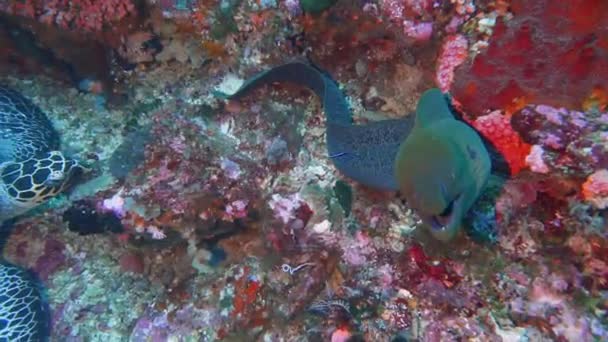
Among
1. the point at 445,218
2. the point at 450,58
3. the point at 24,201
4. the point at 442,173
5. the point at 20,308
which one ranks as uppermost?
the point at 450,58

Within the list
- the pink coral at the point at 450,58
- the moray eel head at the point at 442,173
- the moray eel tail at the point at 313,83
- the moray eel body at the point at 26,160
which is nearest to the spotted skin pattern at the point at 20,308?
the moray eel body at the point at 26,160

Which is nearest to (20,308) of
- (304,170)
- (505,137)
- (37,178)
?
(37,178)

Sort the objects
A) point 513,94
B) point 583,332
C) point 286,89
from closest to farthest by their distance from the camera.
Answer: point 583,332, point 513,94, point 286,89

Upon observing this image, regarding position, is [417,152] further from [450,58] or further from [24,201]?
[24,201]

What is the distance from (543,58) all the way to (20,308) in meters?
4.42

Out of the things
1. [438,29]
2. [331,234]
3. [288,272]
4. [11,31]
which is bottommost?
[288,272]

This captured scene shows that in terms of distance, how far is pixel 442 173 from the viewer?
1898mm

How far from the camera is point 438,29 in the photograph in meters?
3.04

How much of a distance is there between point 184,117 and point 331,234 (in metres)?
1.86

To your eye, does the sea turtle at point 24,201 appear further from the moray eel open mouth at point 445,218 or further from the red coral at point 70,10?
the moray eel open mouth at point 445,218

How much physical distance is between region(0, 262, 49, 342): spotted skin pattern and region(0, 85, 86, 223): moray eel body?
59 centimetres

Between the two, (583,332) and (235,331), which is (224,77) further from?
(583,332)

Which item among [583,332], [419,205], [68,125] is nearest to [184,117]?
[68,125]

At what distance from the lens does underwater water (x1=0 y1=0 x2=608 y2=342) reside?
2.14m
